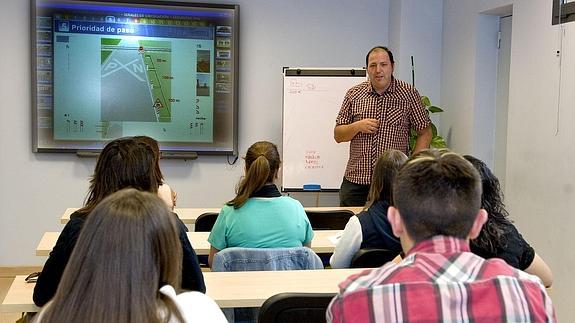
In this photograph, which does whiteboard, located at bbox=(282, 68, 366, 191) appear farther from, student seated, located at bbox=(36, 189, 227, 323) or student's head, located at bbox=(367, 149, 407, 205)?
student seated, located at bbox=(36, 189, 227, 323)

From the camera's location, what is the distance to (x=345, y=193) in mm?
4844

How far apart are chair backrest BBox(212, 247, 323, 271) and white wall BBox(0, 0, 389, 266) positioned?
299 centimetres

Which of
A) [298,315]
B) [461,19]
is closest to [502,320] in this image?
[298,315]

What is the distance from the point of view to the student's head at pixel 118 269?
1.20 metres

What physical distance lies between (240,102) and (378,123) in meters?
1.42

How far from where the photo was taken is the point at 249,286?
234 cm

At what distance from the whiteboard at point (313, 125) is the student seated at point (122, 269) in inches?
166

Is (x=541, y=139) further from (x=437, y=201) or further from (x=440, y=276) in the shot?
(x=440, y=276)

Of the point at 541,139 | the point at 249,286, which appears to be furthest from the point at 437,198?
the point at 541,139

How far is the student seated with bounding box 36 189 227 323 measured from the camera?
1.20 m

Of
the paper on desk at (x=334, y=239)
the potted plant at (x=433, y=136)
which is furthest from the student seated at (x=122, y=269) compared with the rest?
the potted plant at (x=433, y=136)

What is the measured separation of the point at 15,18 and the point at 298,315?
4.28 m

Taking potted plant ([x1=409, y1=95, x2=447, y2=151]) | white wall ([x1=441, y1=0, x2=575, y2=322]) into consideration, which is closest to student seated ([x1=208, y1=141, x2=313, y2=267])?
white wall ([x1=441, y1=0, x2=575, y2=322])

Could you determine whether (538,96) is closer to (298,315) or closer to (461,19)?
(461,19)
